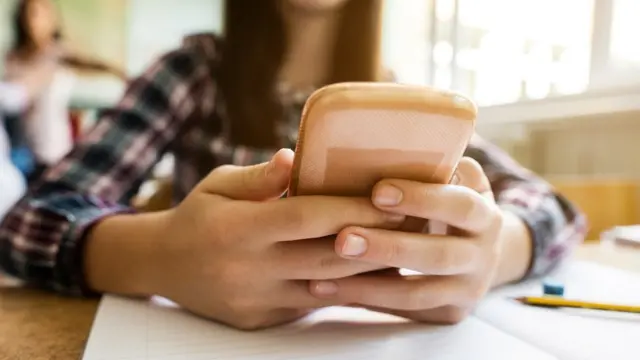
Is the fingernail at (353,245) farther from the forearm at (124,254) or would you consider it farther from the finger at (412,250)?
the forearm at (124,254)

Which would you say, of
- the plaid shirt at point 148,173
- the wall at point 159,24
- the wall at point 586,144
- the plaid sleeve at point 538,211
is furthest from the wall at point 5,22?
the plaid sleeve at point 538,211

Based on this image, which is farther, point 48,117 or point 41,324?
point 48,117

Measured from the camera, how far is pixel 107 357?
1.02 ft

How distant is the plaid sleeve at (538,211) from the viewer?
56cm

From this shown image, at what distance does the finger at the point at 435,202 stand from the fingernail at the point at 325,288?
68mm

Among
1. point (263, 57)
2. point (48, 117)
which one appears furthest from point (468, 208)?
point (48, 117)

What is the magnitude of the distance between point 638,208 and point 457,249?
2.59 ft

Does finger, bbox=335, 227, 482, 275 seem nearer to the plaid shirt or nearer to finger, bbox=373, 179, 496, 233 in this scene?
finger, bbox=373, 179, 496, 233

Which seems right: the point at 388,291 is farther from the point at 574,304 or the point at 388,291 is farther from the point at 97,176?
the point at 97,176

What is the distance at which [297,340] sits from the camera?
358 millimetres

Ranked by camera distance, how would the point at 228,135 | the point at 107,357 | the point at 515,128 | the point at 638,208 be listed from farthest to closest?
the point at 515,128, the point at 638,208, the point at 228,135, the point at 107,357

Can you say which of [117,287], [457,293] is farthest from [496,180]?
[117,287]

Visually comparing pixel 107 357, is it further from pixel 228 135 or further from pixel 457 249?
pixel 228 135

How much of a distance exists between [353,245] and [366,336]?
0.25ft
